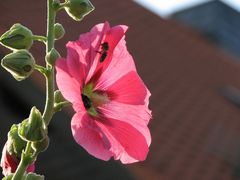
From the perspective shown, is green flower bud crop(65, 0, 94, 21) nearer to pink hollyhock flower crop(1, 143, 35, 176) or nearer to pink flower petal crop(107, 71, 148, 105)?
pink flower petal crop(107, 71, 148, 105)

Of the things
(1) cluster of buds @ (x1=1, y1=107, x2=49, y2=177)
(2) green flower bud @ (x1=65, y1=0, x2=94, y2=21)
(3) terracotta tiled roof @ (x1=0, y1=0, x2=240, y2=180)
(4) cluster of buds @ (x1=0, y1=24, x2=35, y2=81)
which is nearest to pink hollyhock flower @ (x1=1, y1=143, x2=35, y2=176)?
(1) cluster of buds @ (x1=1, y1=107, x2=49, y2=177)

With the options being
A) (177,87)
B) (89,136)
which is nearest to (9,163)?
(89,136)

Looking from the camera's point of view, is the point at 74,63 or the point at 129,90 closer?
the point at 74,63

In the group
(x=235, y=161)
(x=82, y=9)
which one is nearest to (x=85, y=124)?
(x=82, y=9)

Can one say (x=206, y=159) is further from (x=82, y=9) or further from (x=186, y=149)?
(x=82, y=9)

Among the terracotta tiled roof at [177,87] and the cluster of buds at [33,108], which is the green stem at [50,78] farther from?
the terracotta tiled roof at [177,87]

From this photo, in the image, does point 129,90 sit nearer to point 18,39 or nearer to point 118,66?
point 118,66
